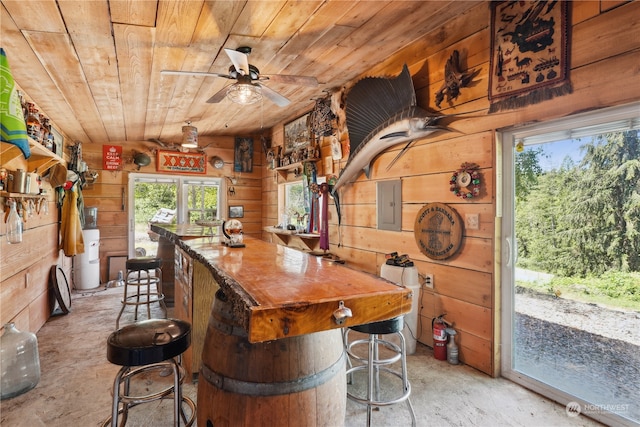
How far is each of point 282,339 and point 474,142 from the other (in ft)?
6.55

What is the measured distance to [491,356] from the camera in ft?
7.61

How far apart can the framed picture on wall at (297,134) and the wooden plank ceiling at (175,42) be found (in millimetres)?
877

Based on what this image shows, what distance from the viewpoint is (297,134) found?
189 inches

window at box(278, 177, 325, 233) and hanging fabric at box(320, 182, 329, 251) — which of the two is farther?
window at box(278, 177, 325, 233)

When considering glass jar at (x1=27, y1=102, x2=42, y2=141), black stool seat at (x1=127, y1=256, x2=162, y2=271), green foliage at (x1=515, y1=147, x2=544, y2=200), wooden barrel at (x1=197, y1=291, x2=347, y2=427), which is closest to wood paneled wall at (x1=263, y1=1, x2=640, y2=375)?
green foliage at (x1=515, y1=147, x2=544, y2=200)

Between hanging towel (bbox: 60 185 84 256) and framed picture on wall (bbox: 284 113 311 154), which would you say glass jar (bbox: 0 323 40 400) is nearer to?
hanging towel (bbox: 60 185 84 256)

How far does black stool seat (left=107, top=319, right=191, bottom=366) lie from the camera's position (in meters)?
1.38

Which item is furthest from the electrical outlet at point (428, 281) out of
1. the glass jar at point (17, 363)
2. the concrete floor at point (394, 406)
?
the glass jar at point (17, 363)

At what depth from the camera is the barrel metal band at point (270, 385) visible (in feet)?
3.74

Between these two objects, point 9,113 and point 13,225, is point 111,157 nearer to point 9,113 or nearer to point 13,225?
point 13,225

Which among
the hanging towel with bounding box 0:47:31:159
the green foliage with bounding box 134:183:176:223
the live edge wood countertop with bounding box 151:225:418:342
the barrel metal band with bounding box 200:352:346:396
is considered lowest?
the barrel metal band with bounding box 200:352:346:396

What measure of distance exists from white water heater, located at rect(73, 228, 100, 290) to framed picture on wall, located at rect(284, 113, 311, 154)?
3.02 m

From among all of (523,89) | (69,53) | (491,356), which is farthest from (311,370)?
(69,53)

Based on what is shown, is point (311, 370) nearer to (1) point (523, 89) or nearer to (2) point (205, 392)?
(2) point (205, 392)
